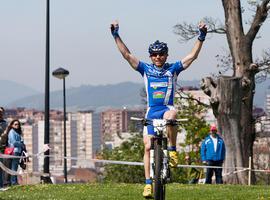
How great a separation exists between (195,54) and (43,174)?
→ 14532 millimetres

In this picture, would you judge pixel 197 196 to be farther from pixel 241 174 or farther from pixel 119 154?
pixel 119 154

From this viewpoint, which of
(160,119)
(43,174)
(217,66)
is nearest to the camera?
(160,119)

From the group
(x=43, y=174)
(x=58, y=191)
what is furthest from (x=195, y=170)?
(x=58, y=191)

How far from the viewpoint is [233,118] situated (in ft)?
104

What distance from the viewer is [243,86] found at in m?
31.0

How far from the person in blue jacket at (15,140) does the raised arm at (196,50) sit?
945 centimetres

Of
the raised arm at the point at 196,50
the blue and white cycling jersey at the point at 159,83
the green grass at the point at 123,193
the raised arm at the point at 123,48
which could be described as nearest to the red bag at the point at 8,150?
the green grass at the point at 123,193

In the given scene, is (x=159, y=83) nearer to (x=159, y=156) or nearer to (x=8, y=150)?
(x=159, y=156)

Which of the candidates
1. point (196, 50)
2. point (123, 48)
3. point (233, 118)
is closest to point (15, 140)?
point (123, 48)

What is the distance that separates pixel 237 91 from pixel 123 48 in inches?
687

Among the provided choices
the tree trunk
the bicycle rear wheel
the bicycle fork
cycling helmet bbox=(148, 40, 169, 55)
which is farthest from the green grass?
the tree trunk

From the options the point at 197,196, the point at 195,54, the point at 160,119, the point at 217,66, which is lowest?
the point at 197,196

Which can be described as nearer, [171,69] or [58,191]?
[171,69]

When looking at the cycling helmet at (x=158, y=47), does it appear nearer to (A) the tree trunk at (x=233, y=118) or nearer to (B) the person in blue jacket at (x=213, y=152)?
(B) the person in blue jacket at (x=213, y=152)
